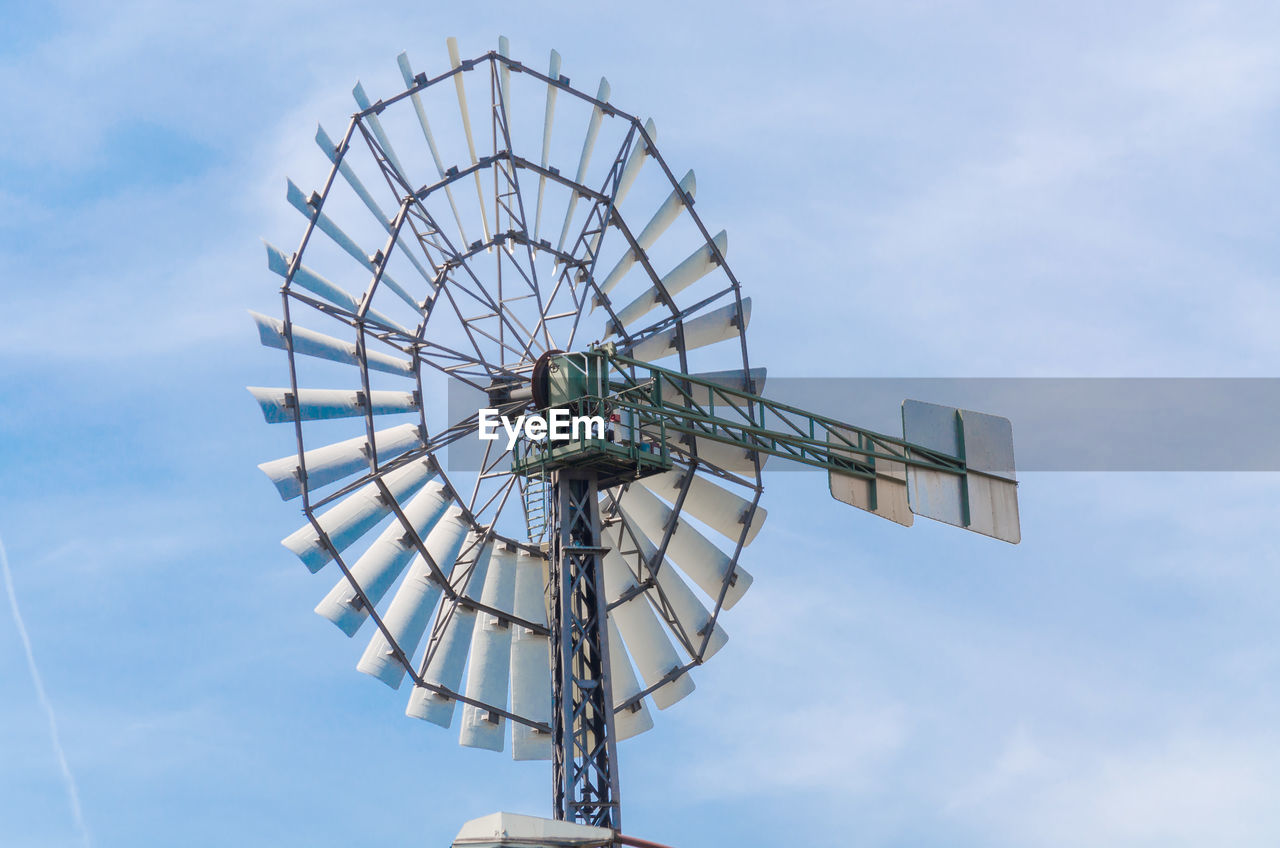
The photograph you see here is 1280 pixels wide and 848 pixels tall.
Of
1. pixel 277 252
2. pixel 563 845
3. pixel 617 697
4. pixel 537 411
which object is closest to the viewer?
pixel 563 845

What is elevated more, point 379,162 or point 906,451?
point 379,162

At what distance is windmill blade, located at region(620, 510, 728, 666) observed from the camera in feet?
84.6

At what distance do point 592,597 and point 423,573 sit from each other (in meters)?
2.89

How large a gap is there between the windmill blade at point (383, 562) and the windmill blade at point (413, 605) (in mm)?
248

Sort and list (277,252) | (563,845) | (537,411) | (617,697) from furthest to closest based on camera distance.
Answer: (617,697) < (537,411) < (277,252) < (563,845)

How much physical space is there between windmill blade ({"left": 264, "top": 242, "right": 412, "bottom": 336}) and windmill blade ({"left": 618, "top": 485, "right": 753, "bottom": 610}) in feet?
17.0

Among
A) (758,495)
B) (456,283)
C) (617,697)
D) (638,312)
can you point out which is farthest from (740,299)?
(617,697)

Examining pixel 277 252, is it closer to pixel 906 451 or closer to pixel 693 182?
pixel 693 182

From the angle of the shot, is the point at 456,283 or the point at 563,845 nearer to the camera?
the point at 563,845

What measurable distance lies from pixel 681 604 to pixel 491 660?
367 cm

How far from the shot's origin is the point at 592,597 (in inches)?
881

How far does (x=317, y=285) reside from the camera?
74.1 feet

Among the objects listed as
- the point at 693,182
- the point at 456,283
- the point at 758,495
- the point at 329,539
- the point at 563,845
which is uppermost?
the point at 693,182

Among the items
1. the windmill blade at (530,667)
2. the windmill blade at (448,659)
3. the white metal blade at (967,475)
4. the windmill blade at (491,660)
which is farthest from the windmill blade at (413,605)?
the white metal blade at (967,475)
